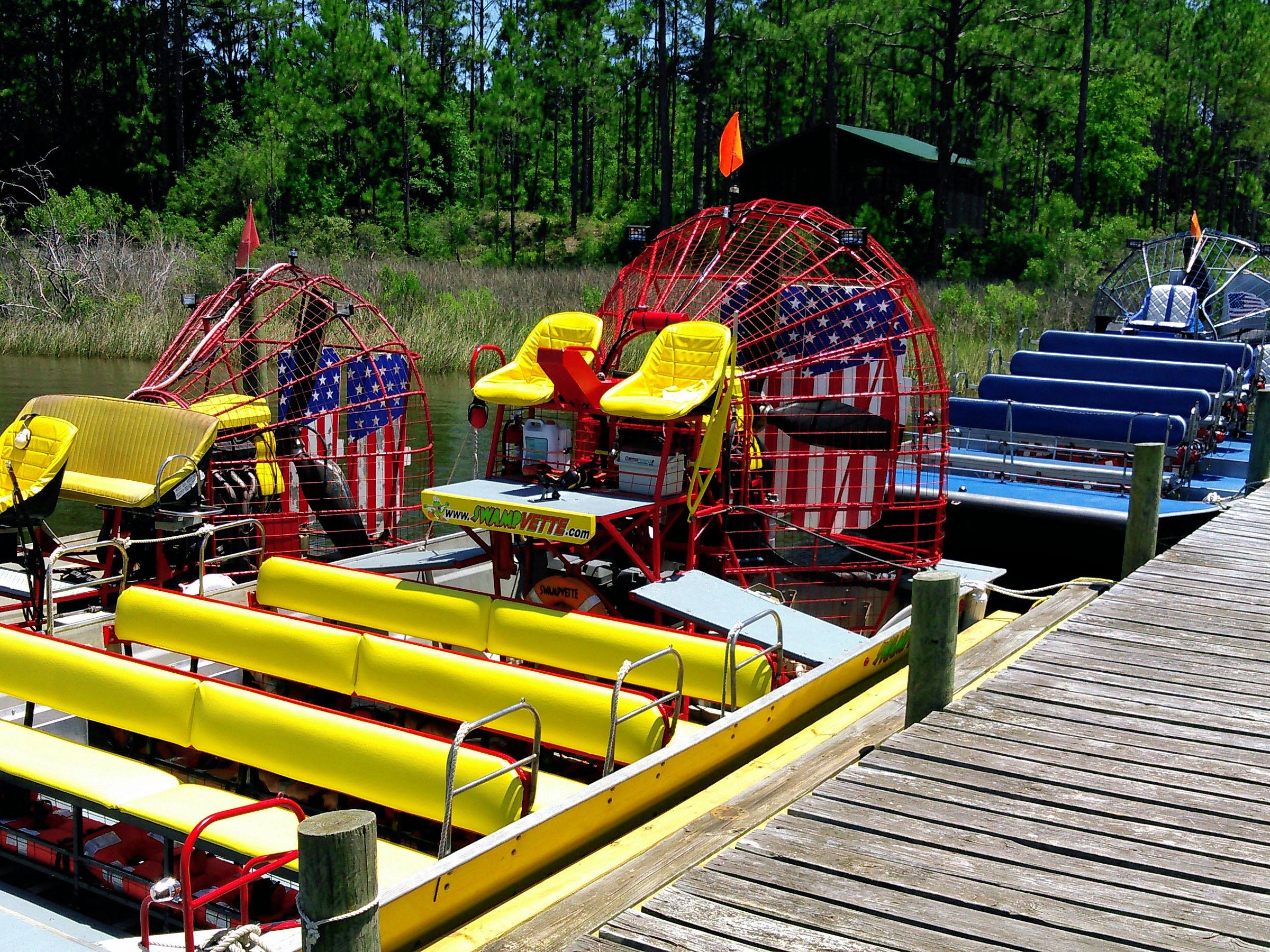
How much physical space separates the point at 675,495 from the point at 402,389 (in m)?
4.15

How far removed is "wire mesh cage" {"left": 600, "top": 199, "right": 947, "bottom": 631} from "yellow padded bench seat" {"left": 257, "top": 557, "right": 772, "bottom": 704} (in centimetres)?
214

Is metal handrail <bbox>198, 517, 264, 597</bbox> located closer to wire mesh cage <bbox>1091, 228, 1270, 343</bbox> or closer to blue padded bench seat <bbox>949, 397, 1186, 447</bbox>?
blue padded bench seat <bbox>949, 397, 1186, 447</bbox>

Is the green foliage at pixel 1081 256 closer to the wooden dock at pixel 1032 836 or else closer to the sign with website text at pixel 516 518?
the sign with website text at pixel 516 518

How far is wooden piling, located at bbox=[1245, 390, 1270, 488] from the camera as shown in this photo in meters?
12.8

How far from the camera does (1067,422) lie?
1454 cm

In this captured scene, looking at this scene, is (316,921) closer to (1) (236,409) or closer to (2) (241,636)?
(2) (241,636)

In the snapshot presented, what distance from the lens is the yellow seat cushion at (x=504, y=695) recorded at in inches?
232

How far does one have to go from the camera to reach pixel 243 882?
4305 millimetres

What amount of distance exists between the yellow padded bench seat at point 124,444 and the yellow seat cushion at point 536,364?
1906 mm

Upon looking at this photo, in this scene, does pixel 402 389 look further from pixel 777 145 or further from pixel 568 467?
pixel 777 145

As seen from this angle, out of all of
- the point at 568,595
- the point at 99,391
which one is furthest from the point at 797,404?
the point at 99,391

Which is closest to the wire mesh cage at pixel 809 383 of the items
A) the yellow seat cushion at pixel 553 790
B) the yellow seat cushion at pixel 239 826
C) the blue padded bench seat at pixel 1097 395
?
the yellow seat cushion at pixel 553 790

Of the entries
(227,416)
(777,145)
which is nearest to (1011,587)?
(227,416)

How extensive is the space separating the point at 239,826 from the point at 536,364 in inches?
186
